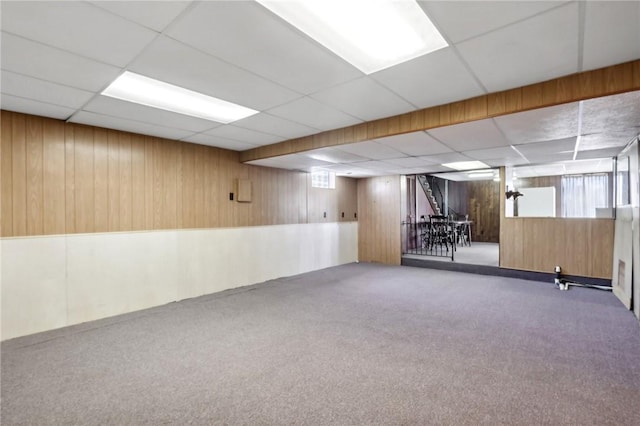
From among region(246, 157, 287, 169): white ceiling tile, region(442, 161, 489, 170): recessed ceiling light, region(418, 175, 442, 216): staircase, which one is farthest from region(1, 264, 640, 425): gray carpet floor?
region(418, 175, 442, 216): staircase

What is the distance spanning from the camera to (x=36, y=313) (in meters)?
3.29

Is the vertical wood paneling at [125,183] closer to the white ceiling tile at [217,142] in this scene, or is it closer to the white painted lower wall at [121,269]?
the white painted lower wall at [121,269]

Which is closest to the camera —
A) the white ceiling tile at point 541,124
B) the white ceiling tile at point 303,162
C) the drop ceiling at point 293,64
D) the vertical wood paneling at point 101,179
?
the drop ceiling at point 293,64

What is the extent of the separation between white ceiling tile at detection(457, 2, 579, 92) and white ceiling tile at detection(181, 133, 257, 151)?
334cm

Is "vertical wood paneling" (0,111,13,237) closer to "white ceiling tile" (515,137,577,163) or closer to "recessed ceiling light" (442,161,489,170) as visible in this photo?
"white ceiling tile" (515,137,577,163)

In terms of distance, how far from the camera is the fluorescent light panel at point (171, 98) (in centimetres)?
257

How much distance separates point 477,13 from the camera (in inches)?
64.9

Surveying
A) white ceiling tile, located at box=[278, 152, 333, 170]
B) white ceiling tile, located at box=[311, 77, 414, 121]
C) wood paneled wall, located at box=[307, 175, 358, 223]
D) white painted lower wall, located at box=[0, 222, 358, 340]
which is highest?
white ceiling tile, located at box=[311, 77, 414, 121]

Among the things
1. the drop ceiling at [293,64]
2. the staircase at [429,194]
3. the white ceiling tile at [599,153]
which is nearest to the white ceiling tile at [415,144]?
the drop ceiling at [293,64]

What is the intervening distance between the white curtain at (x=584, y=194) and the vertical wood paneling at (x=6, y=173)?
1146 centimetres

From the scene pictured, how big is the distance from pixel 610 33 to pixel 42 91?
421cm

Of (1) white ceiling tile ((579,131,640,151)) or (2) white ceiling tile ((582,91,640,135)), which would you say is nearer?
(2) white ceiling tile ((582,91,640,135))

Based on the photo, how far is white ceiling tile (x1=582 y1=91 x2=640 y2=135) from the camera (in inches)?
95.1

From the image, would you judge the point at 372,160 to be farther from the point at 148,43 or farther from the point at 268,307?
the point at 148,43
